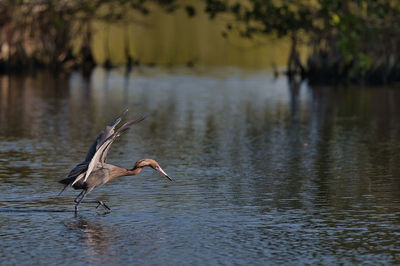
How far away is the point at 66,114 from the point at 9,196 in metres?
13.2

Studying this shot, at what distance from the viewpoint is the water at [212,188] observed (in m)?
8.80

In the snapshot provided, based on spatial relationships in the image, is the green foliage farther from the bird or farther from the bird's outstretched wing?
the bird's outstretched wing

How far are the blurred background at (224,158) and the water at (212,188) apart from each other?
26mm

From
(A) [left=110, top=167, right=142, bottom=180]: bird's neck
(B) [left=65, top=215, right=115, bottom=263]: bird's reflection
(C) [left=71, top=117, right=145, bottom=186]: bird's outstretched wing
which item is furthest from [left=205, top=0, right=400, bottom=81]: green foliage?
(B) [left=65, top=215, right=115, bottom=263]: bird's reflection

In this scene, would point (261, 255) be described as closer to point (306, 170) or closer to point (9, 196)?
point (9, 196)

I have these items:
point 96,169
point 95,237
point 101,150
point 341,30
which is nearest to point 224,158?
point 96,169

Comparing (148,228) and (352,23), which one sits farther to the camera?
(352,23)

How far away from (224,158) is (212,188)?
336 cm

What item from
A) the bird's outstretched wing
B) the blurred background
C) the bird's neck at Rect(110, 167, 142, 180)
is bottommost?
the blurred background

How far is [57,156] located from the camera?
52.2ft

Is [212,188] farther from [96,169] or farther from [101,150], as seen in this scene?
[101,150]

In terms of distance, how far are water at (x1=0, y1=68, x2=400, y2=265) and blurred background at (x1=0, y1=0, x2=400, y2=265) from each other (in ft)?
0.09

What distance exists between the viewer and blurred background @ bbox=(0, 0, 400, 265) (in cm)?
902

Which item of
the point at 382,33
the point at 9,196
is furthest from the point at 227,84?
the point at 9,196
